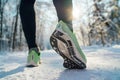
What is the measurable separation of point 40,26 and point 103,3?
13.2 meters

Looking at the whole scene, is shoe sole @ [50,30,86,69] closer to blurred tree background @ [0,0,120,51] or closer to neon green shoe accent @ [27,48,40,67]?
neon green shoe accent @ [27,48,40,67]

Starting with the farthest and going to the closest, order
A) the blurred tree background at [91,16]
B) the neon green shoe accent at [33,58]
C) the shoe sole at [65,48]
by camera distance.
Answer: the blurred tree background at [91,16] → the neon green shoe accent at [33,58] → the shoe sole at [65,48]

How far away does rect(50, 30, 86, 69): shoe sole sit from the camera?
4.64ft

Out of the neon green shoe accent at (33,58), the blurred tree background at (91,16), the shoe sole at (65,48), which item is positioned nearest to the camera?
the shoe sole at (65,48)

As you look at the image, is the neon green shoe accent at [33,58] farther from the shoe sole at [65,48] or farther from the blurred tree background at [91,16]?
the blurred tree background at [91,16]

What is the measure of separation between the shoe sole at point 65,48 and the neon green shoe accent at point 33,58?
34 centimetres

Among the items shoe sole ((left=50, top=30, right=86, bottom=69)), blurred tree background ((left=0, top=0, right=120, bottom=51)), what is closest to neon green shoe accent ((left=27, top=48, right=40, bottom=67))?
shoe sole ((left=50, top=30, right=86, bottom=69))

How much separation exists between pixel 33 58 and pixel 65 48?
0.43 metres

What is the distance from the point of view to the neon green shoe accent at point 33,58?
1.78 meters

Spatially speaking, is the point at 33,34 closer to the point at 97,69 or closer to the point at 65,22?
the point at 65,22

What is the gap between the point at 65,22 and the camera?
5.30ft

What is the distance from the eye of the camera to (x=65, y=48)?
145 cm

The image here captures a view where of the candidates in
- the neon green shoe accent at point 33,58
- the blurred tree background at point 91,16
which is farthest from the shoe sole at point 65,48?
the blurred tree background at point 91,16

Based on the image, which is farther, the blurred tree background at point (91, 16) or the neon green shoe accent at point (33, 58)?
the blurred tree background at point (91, 16)
